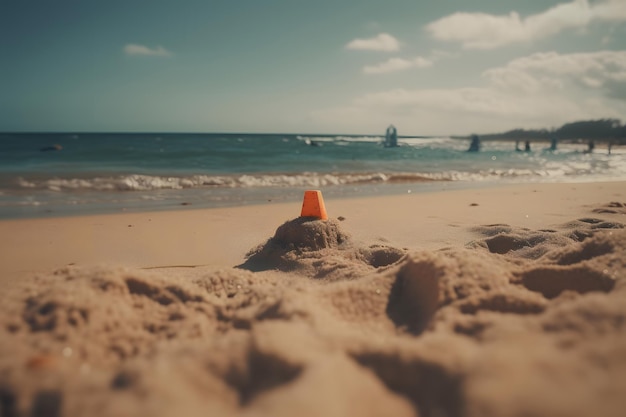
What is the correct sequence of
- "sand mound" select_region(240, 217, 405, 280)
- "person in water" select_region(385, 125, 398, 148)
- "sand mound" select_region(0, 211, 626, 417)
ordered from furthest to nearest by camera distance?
"person in water" select_region(385, 125, 398, 148) → "sand mound" select_region(240, 217, 405, 280) → "sand mound" select_region(0, 211, 626, 417)

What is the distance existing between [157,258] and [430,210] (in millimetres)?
4073

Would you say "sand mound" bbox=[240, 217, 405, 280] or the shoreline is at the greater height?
"sand mound" bbox=[240, 217, 405, 280]

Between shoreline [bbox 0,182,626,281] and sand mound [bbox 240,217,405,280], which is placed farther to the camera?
shoreline [bbox 0,182,626,281]

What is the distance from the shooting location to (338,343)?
3.76 feet

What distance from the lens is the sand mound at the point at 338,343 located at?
88cm

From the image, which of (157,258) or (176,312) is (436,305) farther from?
(157,258)

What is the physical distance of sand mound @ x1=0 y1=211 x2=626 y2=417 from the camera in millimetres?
882

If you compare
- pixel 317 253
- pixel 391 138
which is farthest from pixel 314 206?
pixel 391 138

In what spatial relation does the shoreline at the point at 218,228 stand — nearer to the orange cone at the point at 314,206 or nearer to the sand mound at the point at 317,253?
the sand mound at the point at 317,253

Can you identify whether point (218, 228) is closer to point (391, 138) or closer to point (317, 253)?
point (317, 253)

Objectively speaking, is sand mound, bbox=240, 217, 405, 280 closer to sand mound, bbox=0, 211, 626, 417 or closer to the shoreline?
the shoreline

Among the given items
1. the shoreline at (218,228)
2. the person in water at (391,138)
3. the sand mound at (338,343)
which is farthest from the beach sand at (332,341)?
the person in water at (391,138)

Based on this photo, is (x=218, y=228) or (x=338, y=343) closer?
(x=338, y=343)

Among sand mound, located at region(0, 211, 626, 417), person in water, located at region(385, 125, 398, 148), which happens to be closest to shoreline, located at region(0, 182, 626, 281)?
sand mound, located at region(0, 211, 626, 417)
